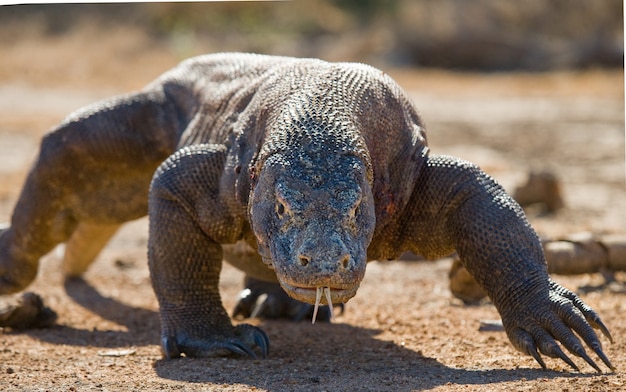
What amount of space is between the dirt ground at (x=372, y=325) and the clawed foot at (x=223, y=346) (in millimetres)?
77

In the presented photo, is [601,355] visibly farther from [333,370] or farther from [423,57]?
[423,57]

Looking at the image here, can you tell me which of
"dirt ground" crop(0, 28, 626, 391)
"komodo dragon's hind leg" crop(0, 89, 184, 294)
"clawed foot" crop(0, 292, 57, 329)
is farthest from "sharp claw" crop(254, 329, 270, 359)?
"clawed foot" crop(0, 292, 57, 329)

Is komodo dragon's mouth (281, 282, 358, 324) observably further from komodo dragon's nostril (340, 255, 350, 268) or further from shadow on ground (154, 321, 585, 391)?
shadow on ground (154, 321, 585, 391)

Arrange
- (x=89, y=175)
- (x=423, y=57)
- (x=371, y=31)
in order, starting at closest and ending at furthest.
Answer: (x=89, y=175)
(x=423, y=57)
(x=371, y=31)

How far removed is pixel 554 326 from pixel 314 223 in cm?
143

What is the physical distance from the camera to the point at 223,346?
527cm

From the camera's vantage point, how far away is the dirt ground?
4.69 meters

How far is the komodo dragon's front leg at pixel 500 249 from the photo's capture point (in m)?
5.00

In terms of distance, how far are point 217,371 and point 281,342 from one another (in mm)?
1054

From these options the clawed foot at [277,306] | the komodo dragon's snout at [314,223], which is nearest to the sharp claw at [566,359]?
the komodo dragon's snout at [314,223]

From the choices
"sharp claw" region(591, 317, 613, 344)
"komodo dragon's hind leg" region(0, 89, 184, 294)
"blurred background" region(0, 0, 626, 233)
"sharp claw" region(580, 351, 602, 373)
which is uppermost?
"blurred background" region(0, 0, 626, 233)

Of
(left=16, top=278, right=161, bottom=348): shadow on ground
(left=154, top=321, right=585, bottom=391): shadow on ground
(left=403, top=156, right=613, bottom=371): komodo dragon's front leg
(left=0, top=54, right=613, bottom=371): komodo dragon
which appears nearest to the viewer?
(left=0, top=54, right=613, bottom=371): komodo dragon

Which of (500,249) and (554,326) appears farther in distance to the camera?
(500,249)

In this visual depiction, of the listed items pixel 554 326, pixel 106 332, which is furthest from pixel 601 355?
pixel 106 332
